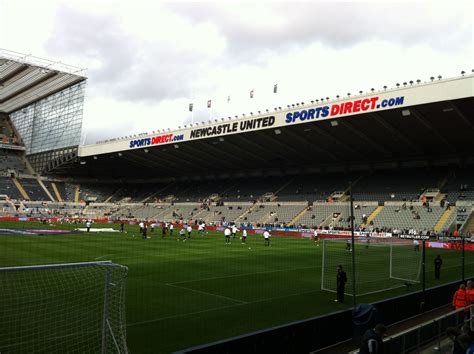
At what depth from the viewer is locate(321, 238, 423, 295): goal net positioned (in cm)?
1848

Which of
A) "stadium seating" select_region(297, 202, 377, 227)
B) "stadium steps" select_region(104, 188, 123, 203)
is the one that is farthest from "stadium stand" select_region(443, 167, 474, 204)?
"stadium steps" select_region(104, 188, 123, 203)

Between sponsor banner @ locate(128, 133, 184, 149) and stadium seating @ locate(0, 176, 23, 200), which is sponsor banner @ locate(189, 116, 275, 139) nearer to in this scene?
sponsor banner @ locate(128, 133, 184, 149)

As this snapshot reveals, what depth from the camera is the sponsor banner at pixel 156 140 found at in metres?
60.5

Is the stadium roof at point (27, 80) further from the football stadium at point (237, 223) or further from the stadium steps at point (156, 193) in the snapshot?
the stadium steps at point (156, 193)

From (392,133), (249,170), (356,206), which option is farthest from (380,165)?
(249,170)

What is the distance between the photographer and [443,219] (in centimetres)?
4431

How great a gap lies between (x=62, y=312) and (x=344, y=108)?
35885mm

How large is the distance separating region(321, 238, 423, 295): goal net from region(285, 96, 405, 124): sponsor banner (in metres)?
15.0

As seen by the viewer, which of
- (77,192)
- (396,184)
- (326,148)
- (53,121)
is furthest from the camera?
(77,192)

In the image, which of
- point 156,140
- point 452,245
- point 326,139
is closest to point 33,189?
point 156,140

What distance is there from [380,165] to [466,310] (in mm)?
52097

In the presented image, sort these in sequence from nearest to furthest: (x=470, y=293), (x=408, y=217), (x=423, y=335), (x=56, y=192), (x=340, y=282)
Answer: (x=423, y=335)
(x=470, y=293)
(x=340, y=282)
(x=408, y=217)
(x=56, y=192)

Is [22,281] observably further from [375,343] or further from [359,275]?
[359,275]

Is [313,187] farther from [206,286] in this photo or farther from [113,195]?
[113,195]
